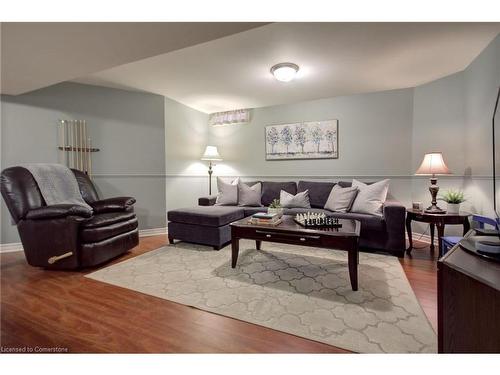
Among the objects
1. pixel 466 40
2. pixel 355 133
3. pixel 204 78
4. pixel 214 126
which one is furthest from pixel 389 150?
pixel 214 126

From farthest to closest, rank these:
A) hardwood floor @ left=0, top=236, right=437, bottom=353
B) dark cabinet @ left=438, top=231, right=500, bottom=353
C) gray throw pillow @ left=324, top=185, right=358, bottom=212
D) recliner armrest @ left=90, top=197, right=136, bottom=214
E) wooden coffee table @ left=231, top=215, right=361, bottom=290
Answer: gray throw pillow @ left=324, top=185, right=358, bottom=212
recliner armrest @ left=90, top=197, right=136, bottom=214
wooden coffee table @ left=231, top=215, right=361, bottom=290
hardwood floor @ left=0, top=236, right=437, bottom=353
dark cabinet @ left=438, top=231, right=500, bottom=353

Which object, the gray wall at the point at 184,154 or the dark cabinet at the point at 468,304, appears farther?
the gray wall at the point at 184,154

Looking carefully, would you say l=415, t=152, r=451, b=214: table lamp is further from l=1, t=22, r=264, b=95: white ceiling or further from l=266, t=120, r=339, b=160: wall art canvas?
l=1, t=22, r=264, b=95: white ceiling

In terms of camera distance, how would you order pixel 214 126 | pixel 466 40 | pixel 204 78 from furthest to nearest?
pixel 214 126
pixel 204 78
pixel 466 40

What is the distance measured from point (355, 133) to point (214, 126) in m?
2.54

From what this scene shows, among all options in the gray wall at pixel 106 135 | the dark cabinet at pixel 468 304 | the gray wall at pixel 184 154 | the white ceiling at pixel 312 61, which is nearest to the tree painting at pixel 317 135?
the white ceiling at pixel 312 61

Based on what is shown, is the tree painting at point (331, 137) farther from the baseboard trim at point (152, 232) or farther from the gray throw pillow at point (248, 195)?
the baseboard trim at point (152, 232)

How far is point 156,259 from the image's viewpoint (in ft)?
8.24

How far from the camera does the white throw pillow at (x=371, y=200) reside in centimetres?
270

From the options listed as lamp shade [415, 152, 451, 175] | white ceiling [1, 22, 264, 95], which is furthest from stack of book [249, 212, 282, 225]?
lamp shade [415, 152, 451, 175]

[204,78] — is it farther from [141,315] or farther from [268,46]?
[141,315]

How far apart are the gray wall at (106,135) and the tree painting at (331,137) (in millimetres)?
2624

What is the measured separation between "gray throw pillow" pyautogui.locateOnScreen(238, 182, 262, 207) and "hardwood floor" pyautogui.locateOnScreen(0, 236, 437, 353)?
1963 millimetres

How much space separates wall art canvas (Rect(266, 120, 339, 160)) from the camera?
3.67 m
